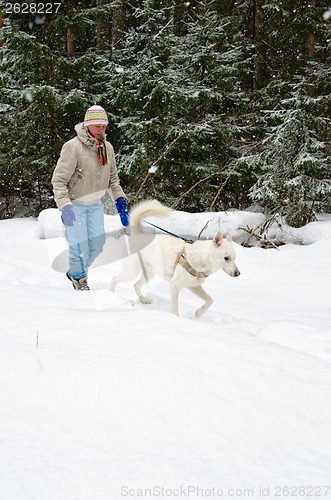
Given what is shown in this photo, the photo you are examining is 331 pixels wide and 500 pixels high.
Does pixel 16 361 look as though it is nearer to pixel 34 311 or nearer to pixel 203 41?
pixel 34 311

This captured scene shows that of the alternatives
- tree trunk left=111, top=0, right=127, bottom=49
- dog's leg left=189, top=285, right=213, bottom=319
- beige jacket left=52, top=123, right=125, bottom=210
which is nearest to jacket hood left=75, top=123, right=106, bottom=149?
beige jacket left=52, top=123, right=125, bottom=210

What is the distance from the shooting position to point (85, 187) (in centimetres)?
490

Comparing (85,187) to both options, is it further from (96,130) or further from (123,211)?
(96,130)

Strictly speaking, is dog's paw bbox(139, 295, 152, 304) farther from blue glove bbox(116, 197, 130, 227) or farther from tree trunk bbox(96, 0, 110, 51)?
tree trunk bbox(96, 0, 110, 51)

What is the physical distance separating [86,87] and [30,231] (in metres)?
5.14

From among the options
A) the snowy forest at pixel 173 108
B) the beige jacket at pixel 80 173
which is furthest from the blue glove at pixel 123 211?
the snowy forest at pixel 173 108

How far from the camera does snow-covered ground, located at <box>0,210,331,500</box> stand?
152 cm

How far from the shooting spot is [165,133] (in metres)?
10.8

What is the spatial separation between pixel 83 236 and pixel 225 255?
75.1 inches

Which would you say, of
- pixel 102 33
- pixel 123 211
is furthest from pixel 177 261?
pixel 102 33

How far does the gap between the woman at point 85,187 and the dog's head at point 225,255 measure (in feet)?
4.82

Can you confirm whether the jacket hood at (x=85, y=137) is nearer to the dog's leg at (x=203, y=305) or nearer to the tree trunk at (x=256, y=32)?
the dog's leg at (x=203, y=305)

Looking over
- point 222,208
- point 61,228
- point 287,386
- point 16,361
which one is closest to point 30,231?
point 61,228

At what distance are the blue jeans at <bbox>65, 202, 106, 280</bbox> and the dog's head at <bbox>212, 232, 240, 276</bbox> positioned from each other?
1.78 metres
